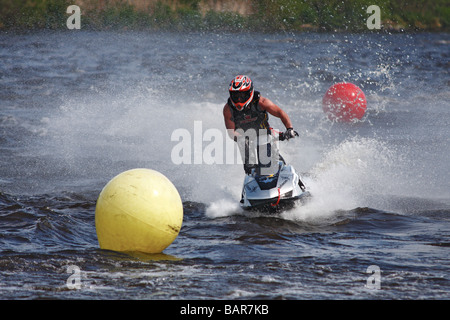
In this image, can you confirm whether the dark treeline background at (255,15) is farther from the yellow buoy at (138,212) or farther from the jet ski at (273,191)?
the yellow buoy at (138,212)

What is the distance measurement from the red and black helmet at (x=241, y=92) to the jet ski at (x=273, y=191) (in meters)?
0.78

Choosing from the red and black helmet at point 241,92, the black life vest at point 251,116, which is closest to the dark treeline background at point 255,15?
the black life vest at point 251,116

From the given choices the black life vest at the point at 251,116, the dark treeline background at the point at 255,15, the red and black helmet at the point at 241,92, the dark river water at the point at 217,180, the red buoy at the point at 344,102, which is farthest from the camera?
the dark treeline background at the point at 255,15

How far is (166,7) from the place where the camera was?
1688 inches

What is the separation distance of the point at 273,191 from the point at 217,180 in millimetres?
2754

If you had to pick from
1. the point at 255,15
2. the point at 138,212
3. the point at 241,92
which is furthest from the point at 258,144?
the point at 255,15

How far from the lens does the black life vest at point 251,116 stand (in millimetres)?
9156

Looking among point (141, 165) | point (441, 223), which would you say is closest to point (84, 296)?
point (441, 223)

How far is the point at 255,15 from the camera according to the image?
43125 mm

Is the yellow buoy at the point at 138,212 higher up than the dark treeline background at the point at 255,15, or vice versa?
the dark treeline background at the point at 255,15

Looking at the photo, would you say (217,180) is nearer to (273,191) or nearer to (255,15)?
(273,191)

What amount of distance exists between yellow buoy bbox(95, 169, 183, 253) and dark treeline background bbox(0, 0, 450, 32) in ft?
114

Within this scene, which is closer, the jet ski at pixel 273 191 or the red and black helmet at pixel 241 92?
the red and black helmet at pixel 241 92

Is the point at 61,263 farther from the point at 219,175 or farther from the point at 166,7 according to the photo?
the point at 166,7
